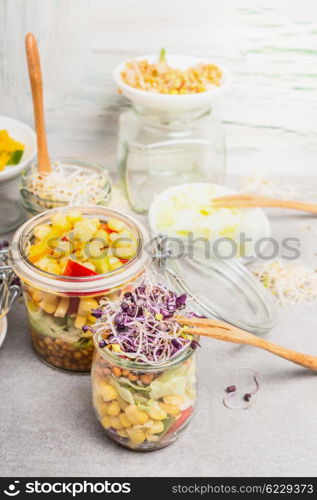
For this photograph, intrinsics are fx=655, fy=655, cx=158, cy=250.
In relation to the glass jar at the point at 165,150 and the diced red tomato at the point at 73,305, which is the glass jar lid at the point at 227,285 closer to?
the diced red tomato at the point at 73,305

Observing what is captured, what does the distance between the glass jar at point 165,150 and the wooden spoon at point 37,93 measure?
0.25 metres

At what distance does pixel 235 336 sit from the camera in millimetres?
1234

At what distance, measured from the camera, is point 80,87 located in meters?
1.90

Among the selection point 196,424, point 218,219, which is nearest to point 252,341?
point 196,424

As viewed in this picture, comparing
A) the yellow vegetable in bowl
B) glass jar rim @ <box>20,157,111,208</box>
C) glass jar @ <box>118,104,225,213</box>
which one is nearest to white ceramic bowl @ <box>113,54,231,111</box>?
glass jar @ <box>118,104,225,213</box>

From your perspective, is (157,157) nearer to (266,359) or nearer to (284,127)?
(284,127)

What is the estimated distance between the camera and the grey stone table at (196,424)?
3.78 ft

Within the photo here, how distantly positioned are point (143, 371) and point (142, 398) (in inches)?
2.0

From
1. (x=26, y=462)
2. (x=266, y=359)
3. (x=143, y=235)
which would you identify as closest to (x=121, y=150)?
(x=143, y=235)

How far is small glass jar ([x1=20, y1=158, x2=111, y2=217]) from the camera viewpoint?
160 centimetres

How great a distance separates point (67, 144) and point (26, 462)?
1.11 meters

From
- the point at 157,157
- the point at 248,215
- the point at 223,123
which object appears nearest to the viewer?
the point at 248,215

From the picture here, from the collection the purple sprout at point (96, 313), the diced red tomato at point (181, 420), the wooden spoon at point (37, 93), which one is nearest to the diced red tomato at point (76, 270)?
the purple sprout at point (96, 313)

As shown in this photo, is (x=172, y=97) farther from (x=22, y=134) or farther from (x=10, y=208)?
(x=10, y=208)
